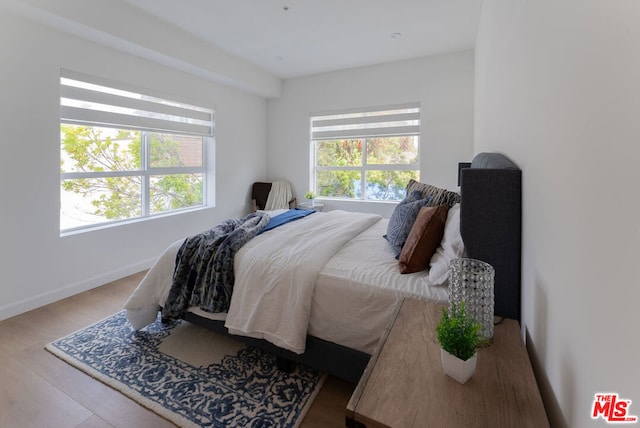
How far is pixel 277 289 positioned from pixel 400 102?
357cm

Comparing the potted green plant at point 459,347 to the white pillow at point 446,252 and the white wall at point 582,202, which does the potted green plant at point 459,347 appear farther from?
the white pillow at point 446,252

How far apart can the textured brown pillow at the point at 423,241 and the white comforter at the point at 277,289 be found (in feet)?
1.57

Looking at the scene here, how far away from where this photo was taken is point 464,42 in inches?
147

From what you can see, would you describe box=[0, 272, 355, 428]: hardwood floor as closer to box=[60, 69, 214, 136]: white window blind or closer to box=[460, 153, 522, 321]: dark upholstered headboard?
box=[460, 153, 522, 321]: dark upholstered headboard

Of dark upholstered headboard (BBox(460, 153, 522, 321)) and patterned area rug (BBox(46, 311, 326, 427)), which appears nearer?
dark upholstered headboard (BBox(460, 153, 522, 321))

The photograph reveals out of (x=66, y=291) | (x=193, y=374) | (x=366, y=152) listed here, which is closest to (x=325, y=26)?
(x=366, y=152)

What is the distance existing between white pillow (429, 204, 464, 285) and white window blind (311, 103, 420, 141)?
2879mm

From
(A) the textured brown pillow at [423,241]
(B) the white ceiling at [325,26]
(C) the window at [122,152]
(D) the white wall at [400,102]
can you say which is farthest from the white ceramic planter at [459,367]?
(D) the white wall at [400,102]

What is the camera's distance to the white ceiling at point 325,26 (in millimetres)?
2914

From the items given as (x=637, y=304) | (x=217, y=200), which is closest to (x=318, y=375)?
(x=637, y=304)

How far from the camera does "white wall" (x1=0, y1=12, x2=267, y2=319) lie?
2486mm

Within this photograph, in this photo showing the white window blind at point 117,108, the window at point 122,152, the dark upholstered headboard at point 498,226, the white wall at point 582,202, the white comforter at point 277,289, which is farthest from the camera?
the window at point 122,152

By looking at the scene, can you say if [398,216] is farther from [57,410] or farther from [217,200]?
[217,200]

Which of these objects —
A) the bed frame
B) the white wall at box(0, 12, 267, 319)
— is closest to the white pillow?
the bed frame
